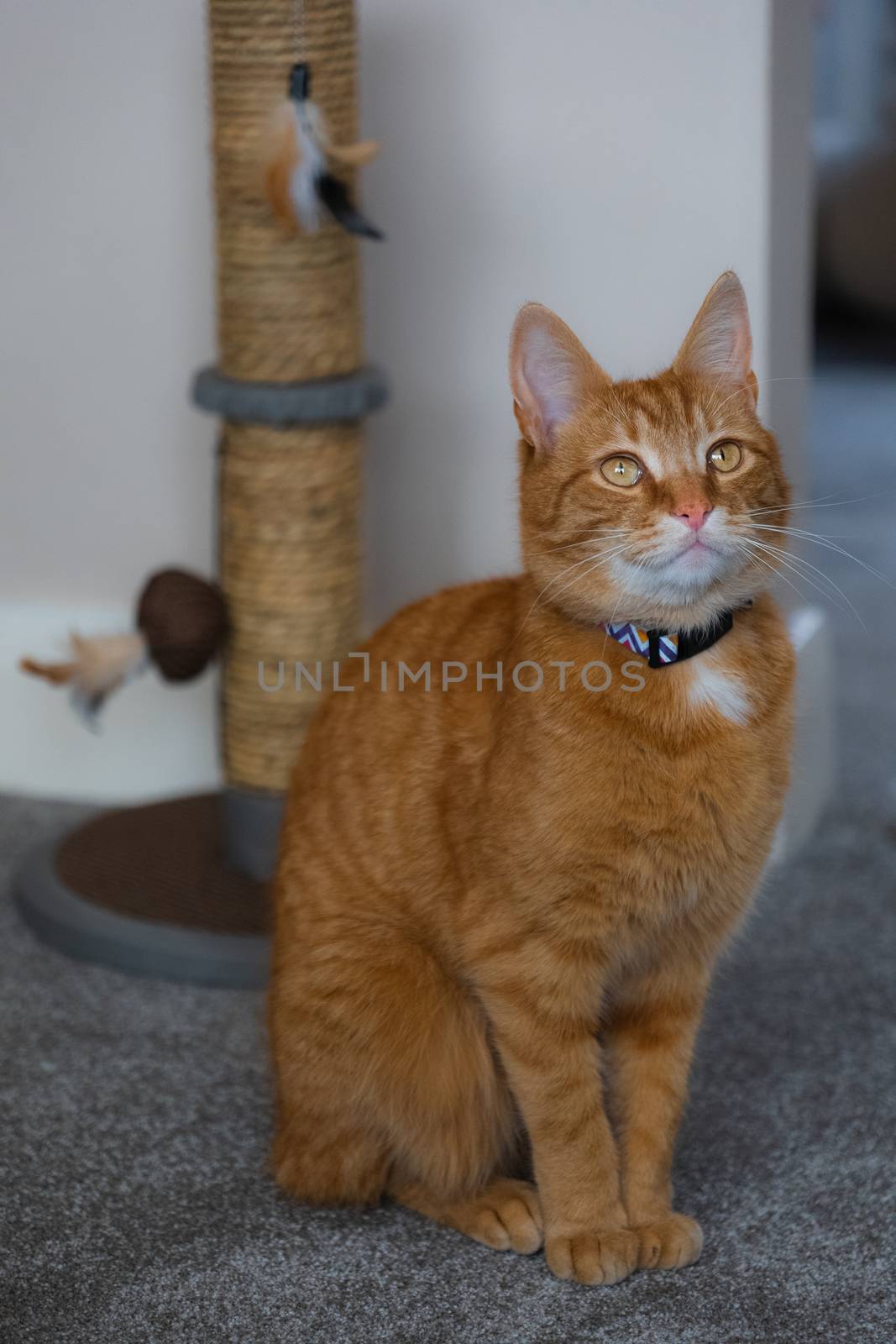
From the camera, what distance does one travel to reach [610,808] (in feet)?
3.95

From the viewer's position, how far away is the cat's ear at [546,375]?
3.98 ft

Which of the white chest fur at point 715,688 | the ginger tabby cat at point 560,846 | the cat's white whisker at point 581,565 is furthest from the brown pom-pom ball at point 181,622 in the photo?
the white chest fur at point 715,688

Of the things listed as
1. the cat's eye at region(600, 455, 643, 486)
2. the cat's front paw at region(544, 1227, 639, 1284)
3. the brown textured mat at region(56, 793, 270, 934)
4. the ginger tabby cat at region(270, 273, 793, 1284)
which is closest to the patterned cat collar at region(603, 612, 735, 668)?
the ginger tabby cat at region(270, 273, 793, 1284)

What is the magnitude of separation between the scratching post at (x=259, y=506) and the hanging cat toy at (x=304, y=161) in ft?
0.12

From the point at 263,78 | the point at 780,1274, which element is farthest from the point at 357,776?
the point at 263,78

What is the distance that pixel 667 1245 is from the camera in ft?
4.27

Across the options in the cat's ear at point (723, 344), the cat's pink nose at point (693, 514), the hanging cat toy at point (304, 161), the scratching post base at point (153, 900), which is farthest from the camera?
the scratching post base at point (153, 900)

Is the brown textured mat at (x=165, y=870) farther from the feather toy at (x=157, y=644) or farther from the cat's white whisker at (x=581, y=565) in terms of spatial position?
the cat's white whisker at (x=581, y=565)

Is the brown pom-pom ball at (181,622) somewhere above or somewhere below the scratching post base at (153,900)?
above

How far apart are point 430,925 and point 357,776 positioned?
0.16 m

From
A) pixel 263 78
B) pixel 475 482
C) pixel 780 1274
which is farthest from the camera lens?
pixel 475 482

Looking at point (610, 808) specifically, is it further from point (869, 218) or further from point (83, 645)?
point (869, 218)

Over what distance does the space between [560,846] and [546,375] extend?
378 mm

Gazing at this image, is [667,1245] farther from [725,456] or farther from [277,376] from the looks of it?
[277,376]
